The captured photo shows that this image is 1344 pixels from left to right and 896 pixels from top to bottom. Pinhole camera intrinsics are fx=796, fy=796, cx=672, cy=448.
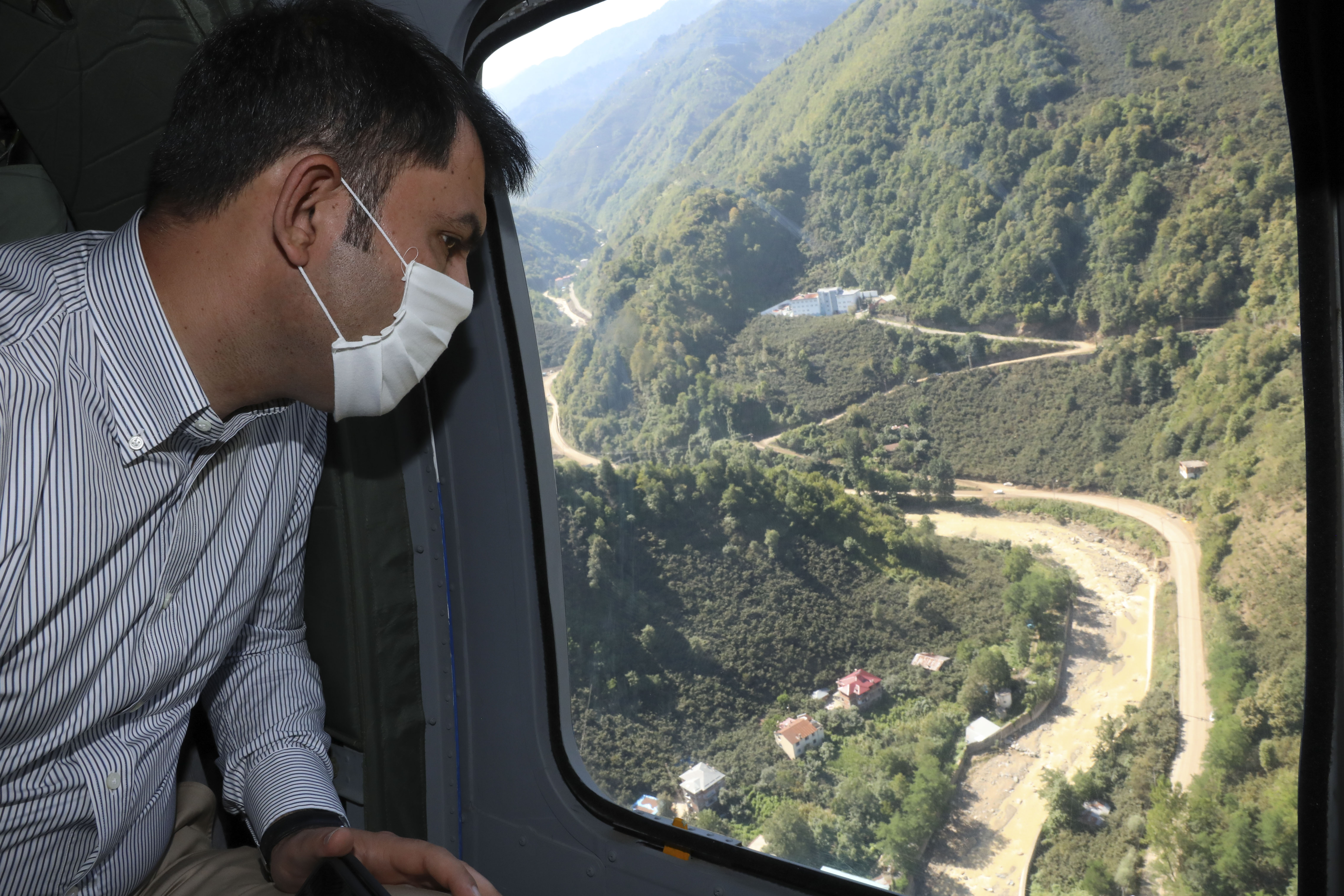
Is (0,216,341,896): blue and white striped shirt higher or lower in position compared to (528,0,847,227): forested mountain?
lower

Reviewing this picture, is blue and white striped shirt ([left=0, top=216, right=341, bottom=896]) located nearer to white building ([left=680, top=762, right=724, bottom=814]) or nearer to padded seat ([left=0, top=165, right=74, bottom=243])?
padded seat ([left=0, top=165, right=74, bottom=243])

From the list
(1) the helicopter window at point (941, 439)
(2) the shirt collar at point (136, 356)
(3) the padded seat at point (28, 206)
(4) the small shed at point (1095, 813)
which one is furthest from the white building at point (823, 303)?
(3) the padded seat at point (28, 206)

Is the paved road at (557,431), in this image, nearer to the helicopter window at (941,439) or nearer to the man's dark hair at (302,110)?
the helicopter window at (941,439)

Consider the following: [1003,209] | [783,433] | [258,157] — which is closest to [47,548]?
[258,157]

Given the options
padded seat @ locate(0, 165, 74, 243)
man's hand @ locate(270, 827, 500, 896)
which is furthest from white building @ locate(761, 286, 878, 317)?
padded seat @ locate(0, 165, 74, 243)

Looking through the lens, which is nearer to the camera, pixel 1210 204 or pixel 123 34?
pixel 1210 204

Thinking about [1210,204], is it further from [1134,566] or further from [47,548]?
[47,548]

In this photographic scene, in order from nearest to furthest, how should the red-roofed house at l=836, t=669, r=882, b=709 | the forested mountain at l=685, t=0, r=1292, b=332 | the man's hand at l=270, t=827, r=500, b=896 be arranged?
the forested mountain at l=685, t=0, r=1292, b=332 → the man's hand at l=270, t=827, r=500, b=896 → the red-roofed house at l=836, t=669, r=882, b=709
